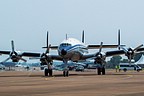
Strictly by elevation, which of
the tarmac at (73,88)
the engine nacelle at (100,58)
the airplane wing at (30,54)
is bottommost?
the tarmac at (73,88)

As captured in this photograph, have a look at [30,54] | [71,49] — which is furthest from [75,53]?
[30,54]

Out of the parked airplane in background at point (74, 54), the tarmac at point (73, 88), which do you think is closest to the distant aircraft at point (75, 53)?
the parked airplane in background at point (74, 54)

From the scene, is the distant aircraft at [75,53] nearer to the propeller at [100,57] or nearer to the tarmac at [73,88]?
the propeller at [100,57]

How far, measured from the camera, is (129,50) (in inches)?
2221

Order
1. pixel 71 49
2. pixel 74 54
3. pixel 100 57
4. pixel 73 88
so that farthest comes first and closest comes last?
pixel 100 57 → pixel 74 54 → pixel 71 49 → pixel 73 88

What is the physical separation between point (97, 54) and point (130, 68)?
199 ft

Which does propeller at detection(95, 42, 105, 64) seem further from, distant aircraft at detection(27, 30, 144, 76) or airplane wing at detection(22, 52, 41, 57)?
airplane wing at detection(22, 52, 41, 57)

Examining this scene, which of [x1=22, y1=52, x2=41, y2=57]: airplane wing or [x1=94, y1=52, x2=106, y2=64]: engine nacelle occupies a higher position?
[x1=22, y1=52, x2=41, y2=57]: airplane wing

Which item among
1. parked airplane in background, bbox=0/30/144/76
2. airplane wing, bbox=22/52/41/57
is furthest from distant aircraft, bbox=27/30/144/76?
airplane wing, bbox=22/52/41/57

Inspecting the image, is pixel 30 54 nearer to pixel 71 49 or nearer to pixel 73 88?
pixel 71 49

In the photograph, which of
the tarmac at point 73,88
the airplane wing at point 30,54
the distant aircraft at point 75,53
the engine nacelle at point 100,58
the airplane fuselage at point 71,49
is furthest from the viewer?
the airplane wing at point 30,54

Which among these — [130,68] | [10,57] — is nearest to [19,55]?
[10,57]

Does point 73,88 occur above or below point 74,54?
below

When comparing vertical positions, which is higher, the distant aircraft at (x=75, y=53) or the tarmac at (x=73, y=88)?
the distant aircraft at (x=75, y=53)
